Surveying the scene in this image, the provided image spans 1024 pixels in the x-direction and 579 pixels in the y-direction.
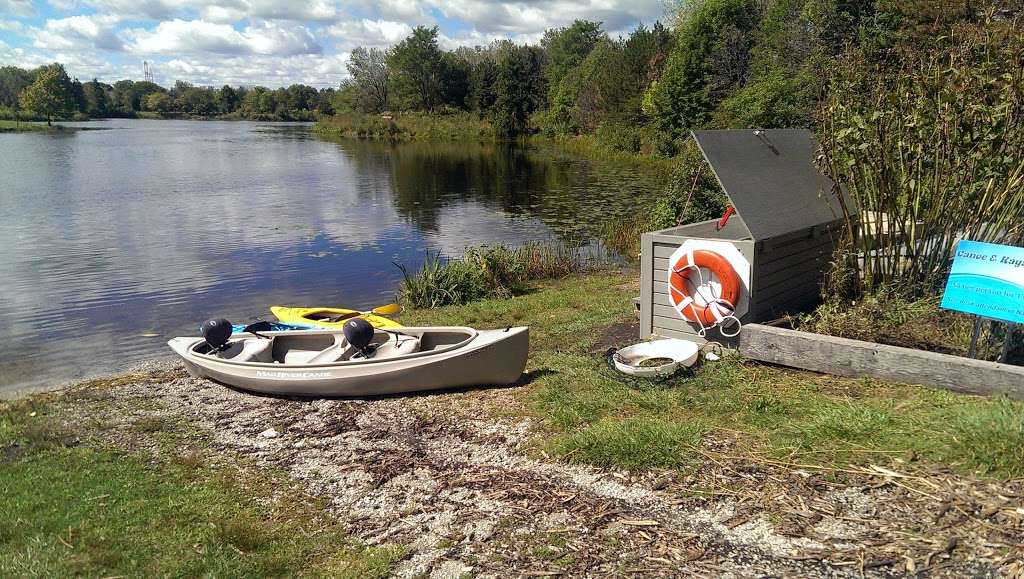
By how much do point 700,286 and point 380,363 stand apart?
327 centimetres

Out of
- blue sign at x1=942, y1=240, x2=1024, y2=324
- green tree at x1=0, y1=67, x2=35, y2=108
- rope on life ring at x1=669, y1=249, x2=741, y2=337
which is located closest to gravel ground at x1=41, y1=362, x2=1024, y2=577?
blue sign at x1=942, y1=240, x2=1024, y2=324

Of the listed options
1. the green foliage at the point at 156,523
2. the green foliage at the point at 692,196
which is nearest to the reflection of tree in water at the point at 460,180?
the green foliage at the point at 692,196

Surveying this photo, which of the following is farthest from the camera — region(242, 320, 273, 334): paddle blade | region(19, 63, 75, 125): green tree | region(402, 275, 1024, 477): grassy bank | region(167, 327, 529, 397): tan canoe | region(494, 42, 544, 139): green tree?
region(19, 63, 75, 125): green tree

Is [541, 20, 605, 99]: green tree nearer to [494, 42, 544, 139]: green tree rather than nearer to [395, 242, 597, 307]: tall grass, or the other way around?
[494, 42, 544, 139]: green tree

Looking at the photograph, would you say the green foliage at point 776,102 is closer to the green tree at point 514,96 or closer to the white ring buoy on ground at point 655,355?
the white ring buoy on ground at point 655,355

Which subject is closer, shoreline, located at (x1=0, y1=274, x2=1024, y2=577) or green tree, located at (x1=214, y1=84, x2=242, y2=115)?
shoreline, located at (x1=0, y1=274, x2=1024, y2=577)

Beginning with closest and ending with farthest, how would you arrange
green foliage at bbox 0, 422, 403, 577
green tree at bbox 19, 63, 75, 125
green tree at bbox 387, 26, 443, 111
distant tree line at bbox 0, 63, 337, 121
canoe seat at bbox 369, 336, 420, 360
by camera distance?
green foliage at bbox 0, 422, 403, 577
canoe seat at bbox 369, 336, 420, 360
green tree at bbox 387, 26, 443, 111
green tree at bbox 19, 63, 75, 125
distant tree line at bbox 0, 63, 337, 121

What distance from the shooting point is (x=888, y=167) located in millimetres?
6855

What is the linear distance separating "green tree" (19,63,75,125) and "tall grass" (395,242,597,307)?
94.3 meters

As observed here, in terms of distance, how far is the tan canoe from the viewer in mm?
7086

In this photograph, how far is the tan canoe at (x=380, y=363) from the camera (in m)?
7.09

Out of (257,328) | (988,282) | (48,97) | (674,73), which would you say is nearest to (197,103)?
(48,97)

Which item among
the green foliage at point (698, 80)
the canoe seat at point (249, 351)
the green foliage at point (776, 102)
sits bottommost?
the canoe seat at point (249, 351)

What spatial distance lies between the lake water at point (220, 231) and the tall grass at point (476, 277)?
1318 millimetres
